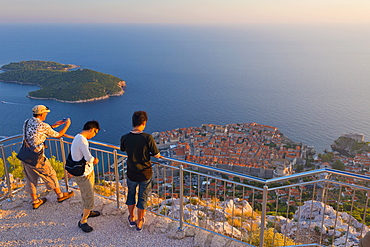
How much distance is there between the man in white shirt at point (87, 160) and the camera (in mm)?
3160

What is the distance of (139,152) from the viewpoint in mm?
3086

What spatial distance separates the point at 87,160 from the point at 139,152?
63 cm

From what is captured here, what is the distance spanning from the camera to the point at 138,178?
10.6 ft

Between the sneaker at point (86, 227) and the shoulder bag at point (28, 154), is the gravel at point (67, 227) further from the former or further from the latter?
the shoulder bag at point (28, 154)

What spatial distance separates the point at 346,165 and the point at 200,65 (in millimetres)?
60885

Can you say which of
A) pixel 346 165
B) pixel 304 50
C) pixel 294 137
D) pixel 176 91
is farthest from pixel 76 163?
pixel 304 50

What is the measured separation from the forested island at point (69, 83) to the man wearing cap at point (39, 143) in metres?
43.8

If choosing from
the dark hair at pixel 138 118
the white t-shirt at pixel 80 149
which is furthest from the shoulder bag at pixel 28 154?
the dark hair at pixel 138 118

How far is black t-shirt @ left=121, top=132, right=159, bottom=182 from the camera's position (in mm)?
3049

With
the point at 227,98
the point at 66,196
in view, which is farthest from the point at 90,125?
the point at 227,98

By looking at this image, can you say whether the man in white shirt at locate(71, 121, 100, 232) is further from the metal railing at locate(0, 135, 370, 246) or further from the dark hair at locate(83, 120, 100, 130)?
the metal railing at locate(0, 135, 370, 246)

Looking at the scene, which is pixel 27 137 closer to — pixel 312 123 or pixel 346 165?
pixel 346 165

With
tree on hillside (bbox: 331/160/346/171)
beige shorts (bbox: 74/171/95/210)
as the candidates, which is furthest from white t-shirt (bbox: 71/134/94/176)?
tree on hillside (bbox: 331/160/346/171)

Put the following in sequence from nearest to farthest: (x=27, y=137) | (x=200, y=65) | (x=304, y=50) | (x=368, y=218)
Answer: (x=27, y=137) < (x=368, y=218) < (x=200, y=65) < (x=304, y=50)
